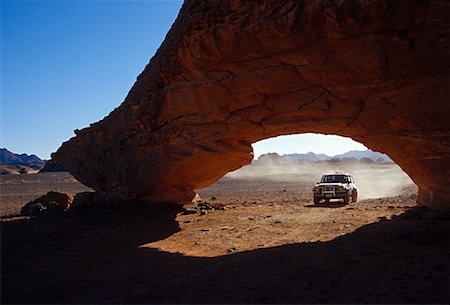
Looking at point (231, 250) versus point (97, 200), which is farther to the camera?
point (97, 200)

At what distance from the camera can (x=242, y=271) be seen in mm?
6898

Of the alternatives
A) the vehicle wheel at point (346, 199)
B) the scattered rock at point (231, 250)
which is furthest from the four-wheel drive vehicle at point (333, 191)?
the scattered rock at point (231, 250)

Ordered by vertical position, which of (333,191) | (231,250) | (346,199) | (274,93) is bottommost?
(231,250)

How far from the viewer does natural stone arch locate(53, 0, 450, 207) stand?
8438 millimetres

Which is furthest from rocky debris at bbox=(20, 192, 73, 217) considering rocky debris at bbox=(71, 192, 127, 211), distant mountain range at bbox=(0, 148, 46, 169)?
distant mountain range at bbox=(0, 148, 46, 169)

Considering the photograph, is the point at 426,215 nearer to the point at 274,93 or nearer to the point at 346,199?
the point at 274,93

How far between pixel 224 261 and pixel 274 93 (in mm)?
5743

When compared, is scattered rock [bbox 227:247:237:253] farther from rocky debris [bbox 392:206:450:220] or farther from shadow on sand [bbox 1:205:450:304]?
rocky debris [bbox 392:206:450:220]

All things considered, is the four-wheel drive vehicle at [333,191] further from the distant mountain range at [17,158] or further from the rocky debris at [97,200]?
the distant mountain range at [17,158]

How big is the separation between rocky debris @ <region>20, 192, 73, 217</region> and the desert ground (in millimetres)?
1548

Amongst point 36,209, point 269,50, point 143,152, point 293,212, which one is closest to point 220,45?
point 269,50

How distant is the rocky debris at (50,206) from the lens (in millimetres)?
14809

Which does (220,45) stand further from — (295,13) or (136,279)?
(136,279)

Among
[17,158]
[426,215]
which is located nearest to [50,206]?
[426,215]
